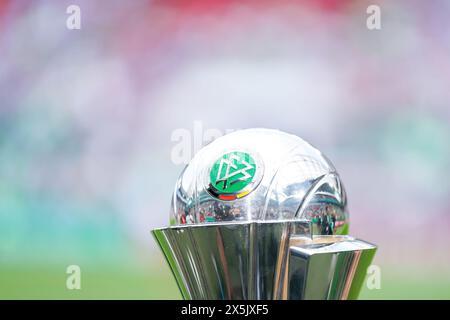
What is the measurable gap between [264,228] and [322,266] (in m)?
0.30

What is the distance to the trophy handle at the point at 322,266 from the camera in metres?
2.62

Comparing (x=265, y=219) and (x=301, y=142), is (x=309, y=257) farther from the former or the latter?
(x=301, y=142)

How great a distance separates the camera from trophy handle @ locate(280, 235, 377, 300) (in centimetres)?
262

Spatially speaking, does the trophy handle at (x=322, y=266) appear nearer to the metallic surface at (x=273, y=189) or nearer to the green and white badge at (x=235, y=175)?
the metallic surface at (x=273, y=189)

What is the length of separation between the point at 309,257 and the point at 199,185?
556mm

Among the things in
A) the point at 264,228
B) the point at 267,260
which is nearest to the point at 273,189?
the point at 264,228

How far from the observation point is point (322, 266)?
8.71 feet

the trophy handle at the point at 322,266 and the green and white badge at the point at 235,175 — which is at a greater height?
the green and white badge at the point at 235,175

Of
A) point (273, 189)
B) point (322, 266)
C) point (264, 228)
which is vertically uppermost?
point (273, 189)

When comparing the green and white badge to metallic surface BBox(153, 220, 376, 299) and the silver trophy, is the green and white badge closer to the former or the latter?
the silver trophy

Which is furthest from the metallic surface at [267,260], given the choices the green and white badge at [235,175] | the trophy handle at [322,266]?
the green and white badge at [235,175]

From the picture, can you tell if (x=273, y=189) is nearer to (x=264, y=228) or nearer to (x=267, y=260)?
(x=264, y=228)
